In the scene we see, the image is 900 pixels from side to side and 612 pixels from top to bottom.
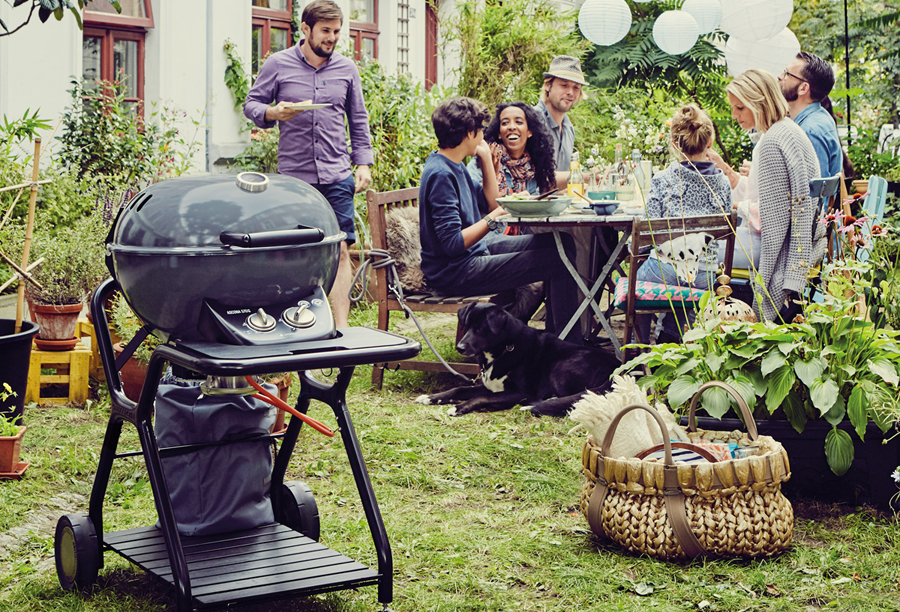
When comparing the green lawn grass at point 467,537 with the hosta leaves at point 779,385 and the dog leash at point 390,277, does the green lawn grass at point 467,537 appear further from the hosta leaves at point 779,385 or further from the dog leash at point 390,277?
the dog leash at point 390,277

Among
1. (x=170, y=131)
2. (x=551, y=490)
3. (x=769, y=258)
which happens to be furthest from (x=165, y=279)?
(x=170, y=131)

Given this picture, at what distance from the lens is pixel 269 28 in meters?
9.47

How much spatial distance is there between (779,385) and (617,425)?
65 centimetres

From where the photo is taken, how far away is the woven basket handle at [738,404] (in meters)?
3.09

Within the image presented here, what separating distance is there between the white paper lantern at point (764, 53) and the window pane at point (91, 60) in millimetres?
5753

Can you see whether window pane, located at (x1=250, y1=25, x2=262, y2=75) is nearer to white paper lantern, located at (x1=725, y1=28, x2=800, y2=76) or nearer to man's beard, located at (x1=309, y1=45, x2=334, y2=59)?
man's beard, located at (x1=309, y1=45, x2=334, y2=59)

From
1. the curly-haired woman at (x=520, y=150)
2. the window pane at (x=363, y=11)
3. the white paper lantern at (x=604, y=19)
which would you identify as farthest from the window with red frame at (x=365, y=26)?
the curly-haired woman at (x=520, y=150)

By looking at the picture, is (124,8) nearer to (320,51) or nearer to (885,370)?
(320,51)

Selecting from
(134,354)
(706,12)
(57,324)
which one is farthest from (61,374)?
(706,12)

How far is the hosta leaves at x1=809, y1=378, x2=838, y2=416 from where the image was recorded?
3219 millimetres

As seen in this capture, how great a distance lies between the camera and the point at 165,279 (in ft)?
7.84

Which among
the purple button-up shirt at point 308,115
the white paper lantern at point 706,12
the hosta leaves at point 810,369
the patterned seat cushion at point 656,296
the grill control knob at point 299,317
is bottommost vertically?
the hosta leaves at point 810,369

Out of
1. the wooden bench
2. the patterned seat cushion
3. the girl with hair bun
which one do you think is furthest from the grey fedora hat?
the patterned seat cushion

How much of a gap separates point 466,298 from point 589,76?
10.8m
